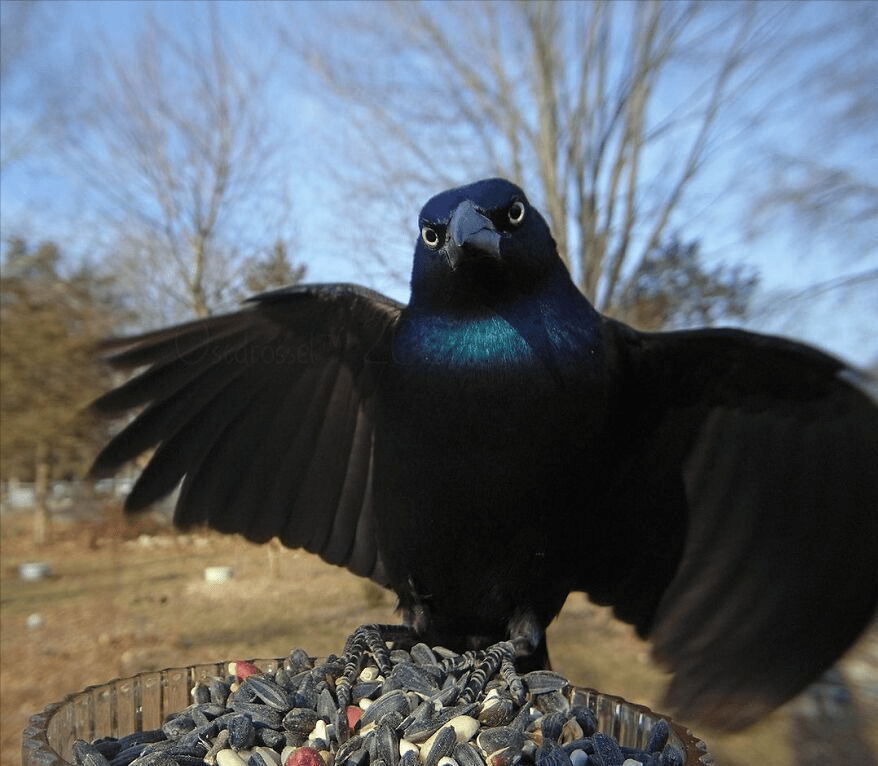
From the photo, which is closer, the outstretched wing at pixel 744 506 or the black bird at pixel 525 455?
the black bird at pixel 525 455

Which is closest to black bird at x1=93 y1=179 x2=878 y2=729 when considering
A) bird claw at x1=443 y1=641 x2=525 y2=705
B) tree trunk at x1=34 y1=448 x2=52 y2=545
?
bird claw at x1=443 y1=641 x2=525 y2=705

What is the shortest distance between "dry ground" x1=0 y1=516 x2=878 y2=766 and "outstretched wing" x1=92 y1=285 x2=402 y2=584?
61.9 inches

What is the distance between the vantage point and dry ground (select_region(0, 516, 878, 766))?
2.95m

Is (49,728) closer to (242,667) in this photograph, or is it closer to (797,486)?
(242,667)

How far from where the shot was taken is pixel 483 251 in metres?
1.03

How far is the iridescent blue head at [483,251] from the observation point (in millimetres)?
1055

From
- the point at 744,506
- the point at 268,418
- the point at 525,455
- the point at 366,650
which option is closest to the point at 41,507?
the point at 268,418

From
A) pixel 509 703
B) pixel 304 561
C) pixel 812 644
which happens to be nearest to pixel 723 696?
pixel 812 644

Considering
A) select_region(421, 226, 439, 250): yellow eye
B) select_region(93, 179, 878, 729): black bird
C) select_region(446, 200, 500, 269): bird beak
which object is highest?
select_region(421, 226, 439, 250): yellow eye

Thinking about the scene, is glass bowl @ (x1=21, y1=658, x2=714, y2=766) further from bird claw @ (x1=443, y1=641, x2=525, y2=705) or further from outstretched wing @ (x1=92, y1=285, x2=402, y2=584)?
outstretched wing @ (x1=92, y1=285, x2=402, y2=584)

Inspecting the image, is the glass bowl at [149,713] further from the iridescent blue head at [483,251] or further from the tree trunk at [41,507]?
the tree trunk at [41,507]

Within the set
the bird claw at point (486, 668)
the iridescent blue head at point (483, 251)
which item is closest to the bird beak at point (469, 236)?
the iridescent blue head at point (483, 251)

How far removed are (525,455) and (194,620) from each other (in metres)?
2.82

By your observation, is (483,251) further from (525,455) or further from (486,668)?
(486,668)
